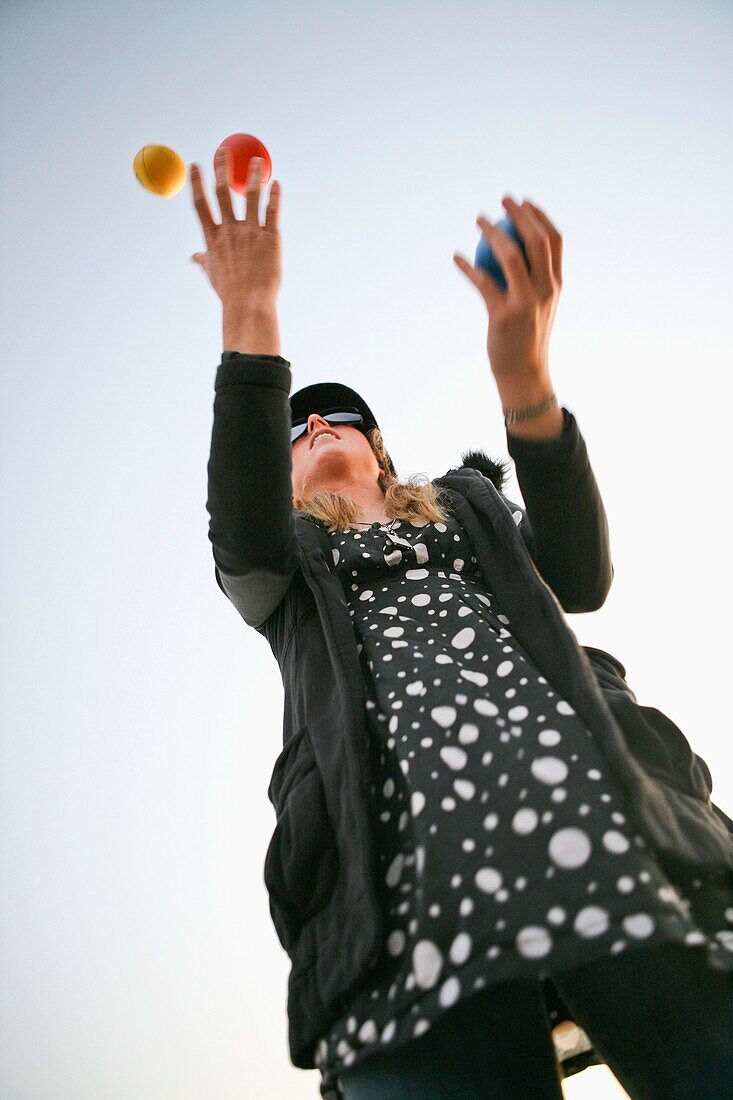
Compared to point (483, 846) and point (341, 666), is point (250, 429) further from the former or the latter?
point (483, 846)

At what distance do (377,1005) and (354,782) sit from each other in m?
0.27

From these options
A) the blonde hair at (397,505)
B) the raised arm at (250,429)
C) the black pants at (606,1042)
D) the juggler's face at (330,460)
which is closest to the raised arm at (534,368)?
the blonde hair at (397,505)

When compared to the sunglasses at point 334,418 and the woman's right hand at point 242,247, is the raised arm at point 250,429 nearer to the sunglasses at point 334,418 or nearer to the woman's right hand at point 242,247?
the woman's right hand at point 242,247

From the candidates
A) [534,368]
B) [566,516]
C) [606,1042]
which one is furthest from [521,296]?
[606,1042]

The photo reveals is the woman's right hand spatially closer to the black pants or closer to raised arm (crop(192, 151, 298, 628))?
raised arm (crop(192, 151, 298, 628))

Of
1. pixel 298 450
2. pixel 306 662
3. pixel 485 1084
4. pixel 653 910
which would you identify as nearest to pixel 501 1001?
pixel 485 1084

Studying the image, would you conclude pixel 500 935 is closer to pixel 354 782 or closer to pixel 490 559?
pixel 354 782

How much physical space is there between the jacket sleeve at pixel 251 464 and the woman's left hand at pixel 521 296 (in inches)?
15.7

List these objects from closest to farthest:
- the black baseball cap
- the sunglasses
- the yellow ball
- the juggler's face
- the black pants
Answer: the black pants
the juggler's face
the sunglasses
the black baseball cap
the yellow ball

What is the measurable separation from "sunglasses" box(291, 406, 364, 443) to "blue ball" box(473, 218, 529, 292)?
67cm

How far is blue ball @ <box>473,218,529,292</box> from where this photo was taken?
4.23 ft

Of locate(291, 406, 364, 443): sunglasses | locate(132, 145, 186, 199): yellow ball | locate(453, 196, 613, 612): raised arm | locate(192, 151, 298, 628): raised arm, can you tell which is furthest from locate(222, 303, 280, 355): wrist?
locate(132, 145, 186, 199): yellow ball

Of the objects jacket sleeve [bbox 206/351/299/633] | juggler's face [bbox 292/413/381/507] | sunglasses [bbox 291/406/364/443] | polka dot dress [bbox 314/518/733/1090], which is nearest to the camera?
polka dot dress [bbox 314/518/733/1090]

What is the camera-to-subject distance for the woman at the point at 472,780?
79cm
